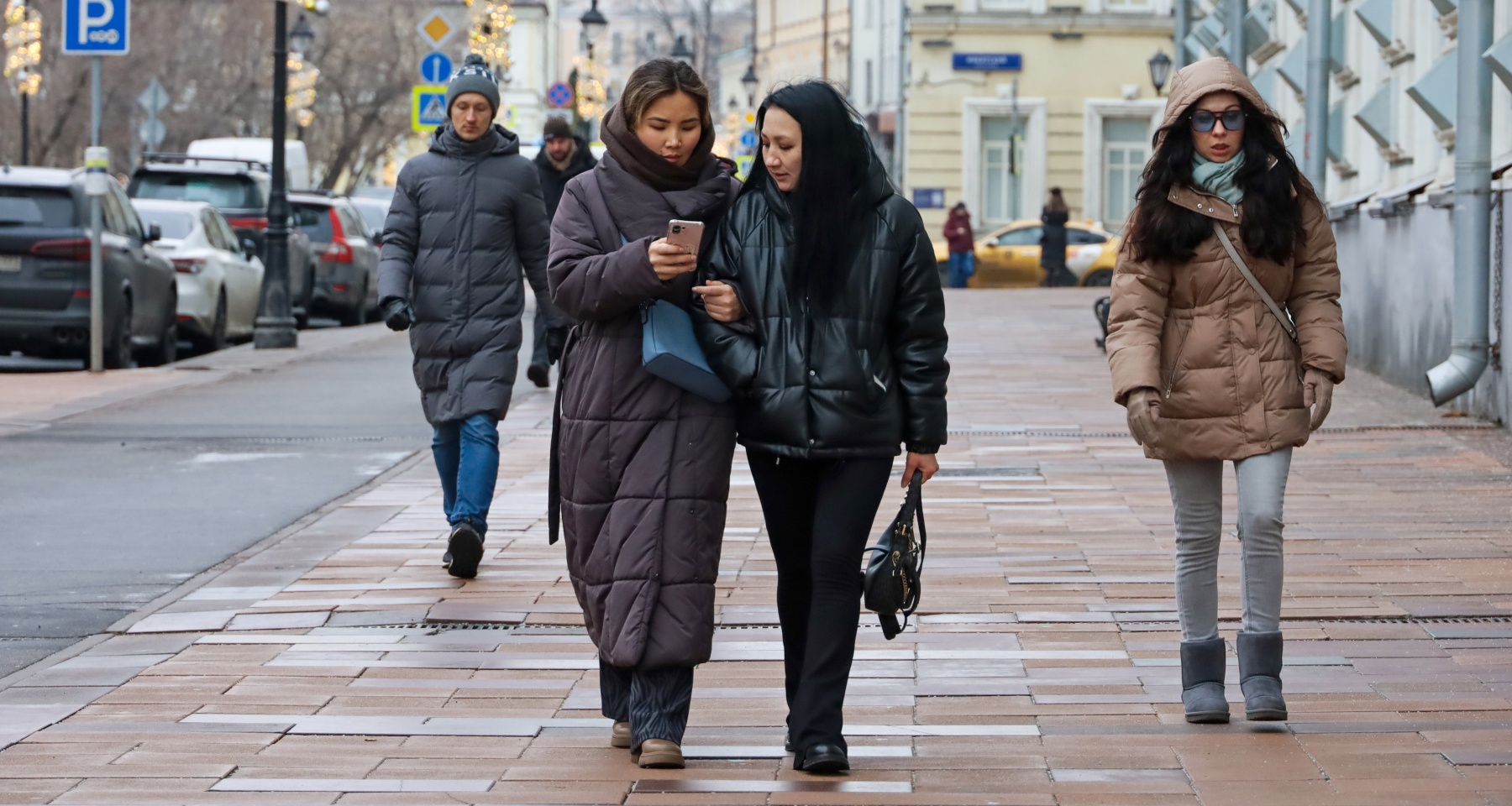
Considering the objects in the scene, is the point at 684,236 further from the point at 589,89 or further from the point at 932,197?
the point at 589,89

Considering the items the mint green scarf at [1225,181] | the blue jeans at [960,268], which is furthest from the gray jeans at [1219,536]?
the blue jeans at [960,268]

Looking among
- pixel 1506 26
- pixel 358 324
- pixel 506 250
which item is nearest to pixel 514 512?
pixel 506 250

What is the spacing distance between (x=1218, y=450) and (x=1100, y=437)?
7495 mm

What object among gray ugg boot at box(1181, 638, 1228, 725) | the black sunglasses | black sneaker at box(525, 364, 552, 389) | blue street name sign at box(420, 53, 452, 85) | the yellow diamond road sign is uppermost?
the yellow diamond road sign

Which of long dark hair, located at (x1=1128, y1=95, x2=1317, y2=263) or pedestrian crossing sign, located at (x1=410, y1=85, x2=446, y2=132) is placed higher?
pedestrian crossing sign, located at (x1=410, y1=85, x2=446, y2=132)

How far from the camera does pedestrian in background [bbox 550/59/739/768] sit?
5.37 metres

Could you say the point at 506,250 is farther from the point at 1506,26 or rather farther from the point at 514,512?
the point at 1506,26

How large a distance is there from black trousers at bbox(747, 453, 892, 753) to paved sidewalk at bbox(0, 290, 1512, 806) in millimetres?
164

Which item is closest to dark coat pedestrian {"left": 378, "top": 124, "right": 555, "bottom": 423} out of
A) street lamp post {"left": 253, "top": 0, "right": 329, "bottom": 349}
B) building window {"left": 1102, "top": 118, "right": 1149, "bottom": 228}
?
street lamp post {"left": 253, "top": 0, "right": 329, "bottom": 349}

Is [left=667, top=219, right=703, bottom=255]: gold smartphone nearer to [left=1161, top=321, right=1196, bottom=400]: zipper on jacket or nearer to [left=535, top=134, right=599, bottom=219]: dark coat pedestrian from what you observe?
[left=1161, top=321, right=1196, bottom=400]: zipper on jacket

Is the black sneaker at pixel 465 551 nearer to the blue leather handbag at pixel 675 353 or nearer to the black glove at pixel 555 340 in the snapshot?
the black glove at pixel 555 340

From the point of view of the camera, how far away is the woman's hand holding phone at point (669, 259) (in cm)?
522

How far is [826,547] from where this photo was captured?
5.38 meters

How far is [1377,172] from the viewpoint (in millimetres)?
20141
